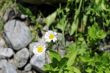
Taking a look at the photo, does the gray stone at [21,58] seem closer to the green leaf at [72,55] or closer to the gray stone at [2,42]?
the gray stone at [2,42]

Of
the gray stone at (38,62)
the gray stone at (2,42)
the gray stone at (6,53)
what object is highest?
the gray stone at (2,42)

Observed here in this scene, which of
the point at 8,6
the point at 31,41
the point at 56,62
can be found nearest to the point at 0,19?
the point at 8,6

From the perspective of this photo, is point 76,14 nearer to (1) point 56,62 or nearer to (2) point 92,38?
(2) point 92,38

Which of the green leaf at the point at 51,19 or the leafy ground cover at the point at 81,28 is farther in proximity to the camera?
the green leaf at the point at 51,19

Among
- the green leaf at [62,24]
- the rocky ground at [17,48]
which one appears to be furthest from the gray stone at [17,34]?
the green leaf at [62,24]

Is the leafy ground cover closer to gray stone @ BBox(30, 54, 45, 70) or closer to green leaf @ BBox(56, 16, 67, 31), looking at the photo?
green leaf @ BBox(56, 16, 67, 31)
